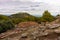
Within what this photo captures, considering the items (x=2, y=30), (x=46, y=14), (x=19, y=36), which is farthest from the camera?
(x=46, y=14)

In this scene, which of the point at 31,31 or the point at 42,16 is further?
the point at 42,16

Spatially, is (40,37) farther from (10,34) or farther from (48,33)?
(10,34)

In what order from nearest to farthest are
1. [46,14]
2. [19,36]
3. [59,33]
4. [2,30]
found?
1. [59,33]
2. [19,36]
3. [2,30]
4. [46,14]

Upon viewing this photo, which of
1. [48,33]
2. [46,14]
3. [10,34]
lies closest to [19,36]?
[10,34]

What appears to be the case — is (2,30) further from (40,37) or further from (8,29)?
(40,37)

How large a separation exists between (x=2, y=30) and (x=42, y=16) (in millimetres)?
16040

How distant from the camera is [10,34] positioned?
16.8 m

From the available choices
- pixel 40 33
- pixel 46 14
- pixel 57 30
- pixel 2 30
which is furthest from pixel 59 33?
pixel 46 14

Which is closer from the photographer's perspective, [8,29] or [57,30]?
[57,30]

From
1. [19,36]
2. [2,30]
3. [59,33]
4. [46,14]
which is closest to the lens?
[59,33]

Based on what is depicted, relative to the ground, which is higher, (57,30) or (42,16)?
(57,30)

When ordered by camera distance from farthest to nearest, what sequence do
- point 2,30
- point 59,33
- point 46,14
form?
point 46,14 < point 2,30 < point 59,33

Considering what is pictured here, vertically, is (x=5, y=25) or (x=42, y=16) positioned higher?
(x=5, y=25)

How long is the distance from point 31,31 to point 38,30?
1.82 ft
